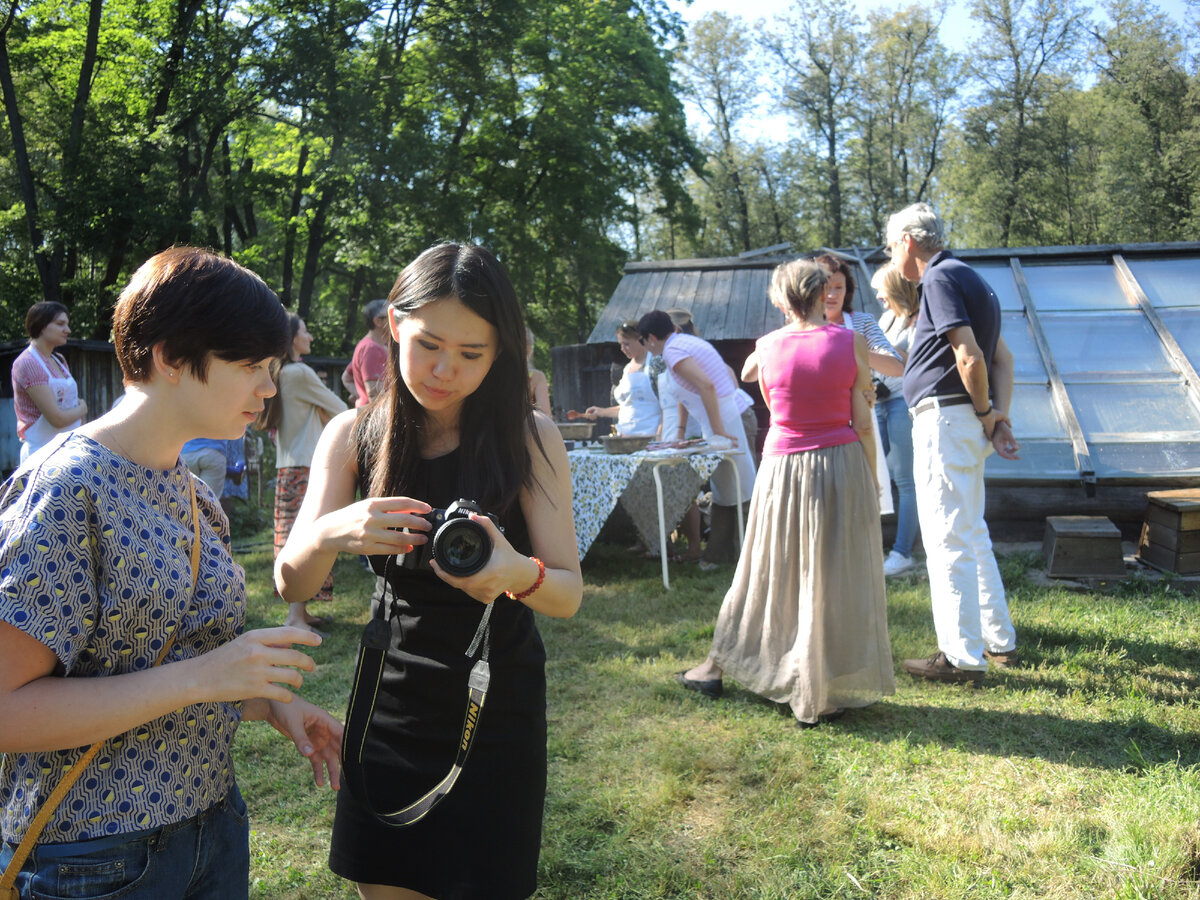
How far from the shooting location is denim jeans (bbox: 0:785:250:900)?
1209mm

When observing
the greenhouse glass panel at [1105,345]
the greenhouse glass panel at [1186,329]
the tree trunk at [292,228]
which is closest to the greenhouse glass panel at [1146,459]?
the greenhouse glass panel at [1105,345]

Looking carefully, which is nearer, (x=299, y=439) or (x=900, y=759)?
(x=900, y=759)

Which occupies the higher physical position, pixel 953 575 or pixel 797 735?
pixel 953 575

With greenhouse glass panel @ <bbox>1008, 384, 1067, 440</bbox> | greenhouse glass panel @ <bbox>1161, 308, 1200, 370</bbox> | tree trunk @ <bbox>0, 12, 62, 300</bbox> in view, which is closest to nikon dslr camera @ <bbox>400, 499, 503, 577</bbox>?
greenhouse glass panel @ <bbox>1008, 384, 1067, 440</bbox>

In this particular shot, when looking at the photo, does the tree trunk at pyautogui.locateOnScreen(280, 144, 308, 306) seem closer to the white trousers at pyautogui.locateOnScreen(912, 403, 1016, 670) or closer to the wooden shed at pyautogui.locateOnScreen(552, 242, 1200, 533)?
the wooden shed at pyautogui.locateOnScreen(552, 242, 1200, 533)

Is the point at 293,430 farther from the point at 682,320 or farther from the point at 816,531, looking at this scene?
the point at 682,320

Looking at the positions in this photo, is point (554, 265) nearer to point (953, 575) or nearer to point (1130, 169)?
point (1130, 169)

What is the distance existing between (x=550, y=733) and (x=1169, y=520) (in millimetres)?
4746

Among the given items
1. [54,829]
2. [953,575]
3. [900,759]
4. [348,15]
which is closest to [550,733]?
[900,759]

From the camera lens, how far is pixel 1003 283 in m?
8.87

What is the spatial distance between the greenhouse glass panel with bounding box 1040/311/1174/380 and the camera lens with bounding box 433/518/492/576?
25.3ft

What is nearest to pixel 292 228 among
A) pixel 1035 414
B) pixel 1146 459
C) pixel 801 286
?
pixel 1035 414

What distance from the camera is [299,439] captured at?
536cm

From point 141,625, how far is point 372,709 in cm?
54
